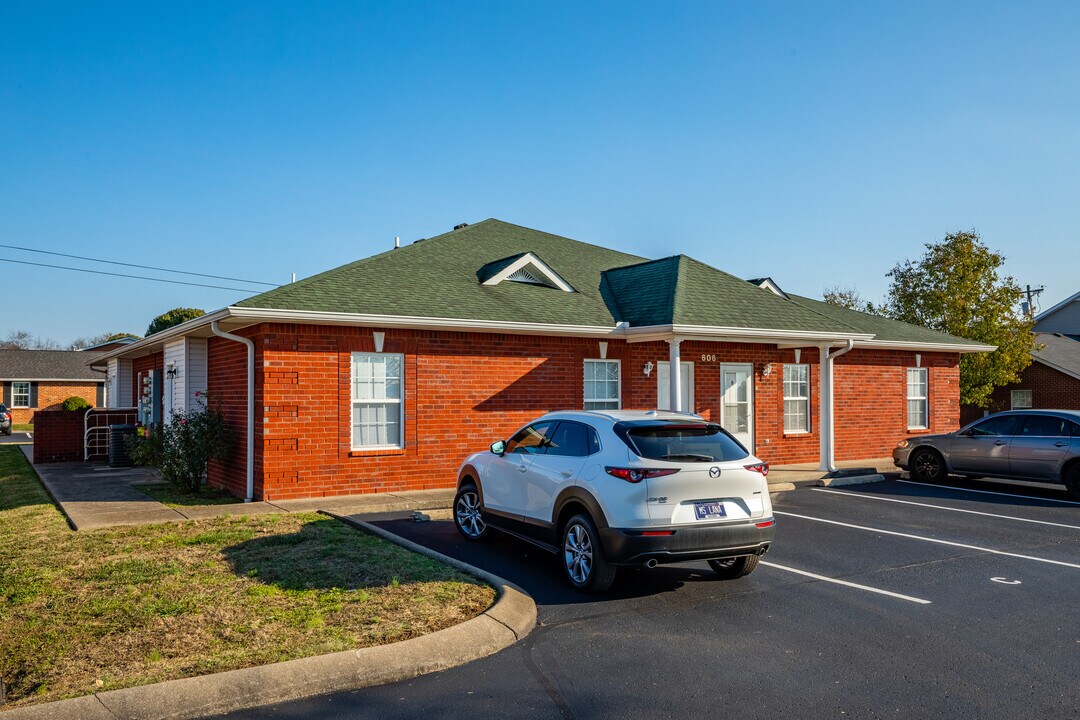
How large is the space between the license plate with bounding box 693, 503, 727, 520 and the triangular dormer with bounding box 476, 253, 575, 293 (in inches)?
371

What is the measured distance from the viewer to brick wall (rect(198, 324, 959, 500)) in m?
12.2

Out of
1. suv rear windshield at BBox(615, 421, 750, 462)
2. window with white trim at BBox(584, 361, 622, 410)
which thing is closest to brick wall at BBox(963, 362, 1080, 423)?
window with white trim at BBox(584, 361, 622, 410)

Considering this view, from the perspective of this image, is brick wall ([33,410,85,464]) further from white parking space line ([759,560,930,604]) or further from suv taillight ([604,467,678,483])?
A: white parking space line ([759,560,930,604])

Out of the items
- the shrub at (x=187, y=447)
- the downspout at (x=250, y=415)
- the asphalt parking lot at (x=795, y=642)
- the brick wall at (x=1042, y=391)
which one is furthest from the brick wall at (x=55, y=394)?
the brick wall at (x=1042, y=391)

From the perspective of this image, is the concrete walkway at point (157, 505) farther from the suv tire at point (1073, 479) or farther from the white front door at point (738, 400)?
the suv tire at point (1073, 479)

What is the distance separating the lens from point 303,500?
39.7ft

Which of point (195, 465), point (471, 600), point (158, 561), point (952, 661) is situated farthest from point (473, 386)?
point (952, 661)

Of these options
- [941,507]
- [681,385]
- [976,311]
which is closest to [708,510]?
[941,507]

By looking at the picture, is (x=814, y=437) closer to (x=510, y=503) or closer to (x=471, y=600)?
(x=510, y=503)

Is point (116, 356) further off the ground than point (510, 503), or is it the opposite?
point (116, 356)

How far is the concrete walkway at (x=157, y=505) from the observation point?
34.2 ft

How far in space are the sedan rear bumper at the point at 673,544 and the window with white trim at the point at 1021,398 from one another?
2882 centimetres

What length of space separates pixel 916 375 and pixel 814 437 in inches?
169

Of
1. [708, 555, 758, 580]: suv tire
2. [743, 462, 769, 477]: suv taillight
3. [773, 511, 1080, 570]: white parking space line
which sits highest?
[743, 462, 769, 477]: suv taillight
